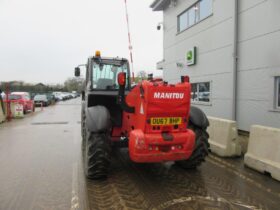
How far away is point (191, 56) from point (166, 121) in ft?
32.5

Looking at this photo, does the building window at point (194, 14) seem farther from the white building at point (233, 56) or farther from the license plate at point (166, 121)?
the license plate at point (166, 121)

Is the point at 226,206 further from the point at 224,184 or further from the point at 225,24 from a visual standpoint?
the point at 225,24

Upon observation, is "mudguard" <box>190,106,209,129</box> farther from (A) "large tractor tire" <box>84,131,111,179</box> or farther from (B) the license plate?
(A) "large tractor tire" <box>84,131,111,179</box>

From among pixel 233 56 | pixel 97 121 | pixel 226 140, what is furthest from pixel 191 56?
pixel 97 121

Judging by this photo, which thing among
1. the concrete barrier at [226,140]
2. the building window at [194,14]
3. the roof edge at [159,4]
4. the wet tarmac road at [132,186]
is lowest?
the wet tarmac road at [132,186]

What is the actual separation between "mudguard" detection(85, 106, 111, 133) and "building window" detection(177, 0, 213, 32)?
366 inches

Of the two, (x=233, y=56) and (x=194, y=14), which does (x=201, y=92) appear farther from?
(x=194, y=14)

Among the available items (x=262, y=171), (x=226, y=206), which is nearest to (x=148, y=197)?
(x=226, y=206)

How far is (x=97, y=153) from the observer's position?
525 centimetres

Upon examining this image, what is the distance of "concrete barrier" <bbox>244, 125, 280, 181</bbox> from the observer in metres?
5.67

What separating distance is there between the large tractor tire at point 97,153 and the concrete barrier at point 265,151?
318 cm

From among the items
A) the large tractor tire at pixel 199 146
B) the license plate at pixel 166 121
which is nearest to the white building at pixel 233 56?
the large tractor tire at pixel 199 146

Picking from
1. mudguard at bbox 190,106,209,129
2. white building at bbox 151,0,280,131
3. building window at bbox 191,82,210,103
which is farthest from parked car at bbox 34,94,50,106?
mudguard at bbox 190,106,209,129

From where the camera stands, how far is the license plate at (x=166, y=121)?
4820mm
